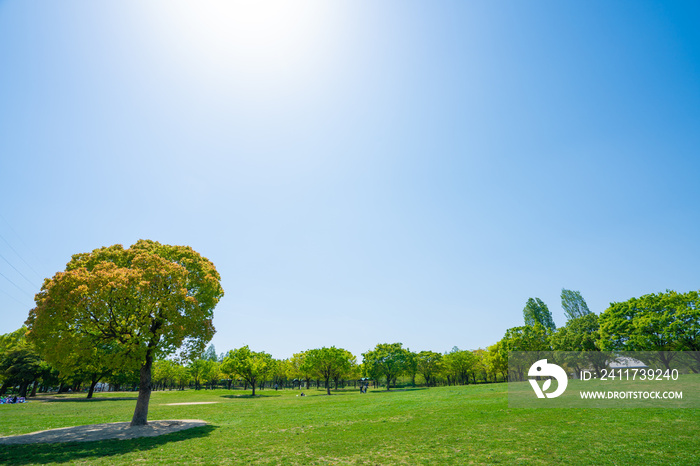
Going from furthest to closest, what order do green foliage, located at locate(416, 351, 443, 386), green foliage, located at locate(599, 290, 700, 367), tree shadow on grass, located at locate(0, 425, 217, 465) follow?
green foliage, located at locate(416, 351, 443, 386), green foliage, located at locate(599, 290, 700, 367), tree shadow on grass, located at locate(0, 425, 217, 465)

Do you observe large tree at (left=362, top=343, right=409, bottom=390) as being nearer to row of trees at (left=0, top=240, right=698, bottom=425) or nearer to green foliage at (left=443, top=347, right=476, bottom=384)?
green foliage at (left=443, top=347, right=476, bottom=384)

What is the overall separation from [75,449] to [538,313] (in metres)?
111

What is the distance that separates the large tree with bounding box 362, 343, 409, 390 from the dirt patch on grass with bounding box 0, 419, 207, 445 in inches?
2644

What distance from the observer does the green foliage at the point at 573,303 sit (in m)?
103

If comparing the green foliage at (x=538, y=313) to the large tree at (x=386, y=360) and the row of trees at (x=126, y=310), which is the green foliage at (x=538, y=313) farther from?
the row of trees at (x=126, y=310)

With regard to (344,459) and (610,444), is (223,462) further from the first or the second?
(610,444)

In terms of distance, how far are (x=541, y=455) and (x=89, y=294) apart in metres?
26.4

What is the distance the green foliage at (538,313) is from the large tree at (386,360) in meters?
40.9

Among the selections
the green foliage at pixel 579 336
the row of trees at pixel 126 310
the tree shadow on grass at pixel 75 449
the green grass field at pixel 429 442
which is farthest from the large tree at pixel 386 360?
the tree shadow on grass at pixel 75 449

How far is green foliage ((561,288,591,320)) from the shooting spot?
10256 centimetres

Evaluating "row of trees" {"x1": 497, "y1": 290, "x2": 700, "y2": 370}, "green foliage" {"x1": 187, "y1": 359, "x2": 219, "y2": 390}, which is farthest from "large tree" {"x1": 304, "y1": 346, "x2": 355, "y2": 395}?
"green foliage" {"x1": 187, "y1": 359, "x2": 219, "y2": 390}

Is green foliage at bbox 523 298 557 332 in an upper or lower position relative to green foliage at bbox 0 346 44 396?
upper

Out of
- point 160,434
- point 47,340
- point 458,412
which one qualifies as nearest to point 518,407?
point 458,412

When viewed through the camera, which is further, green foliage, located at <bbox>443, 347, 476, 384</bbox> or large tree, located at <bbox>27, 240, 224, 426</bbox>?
green foliage, located at <bbox>443, 347, 476, 384</bbox>
